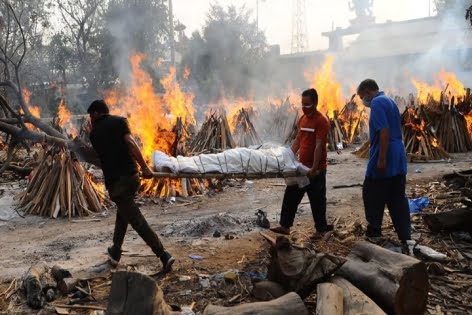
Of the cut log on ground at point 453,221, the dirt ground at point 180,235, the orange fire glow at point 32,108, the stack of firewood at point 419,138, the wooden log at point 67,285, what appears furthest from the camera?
the orange fire glow at point 32,108

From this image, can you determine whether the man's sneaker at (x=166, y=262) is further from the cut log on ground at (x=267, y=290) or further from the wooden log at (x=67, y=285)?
the cut log on ground at (x=267, y=290)

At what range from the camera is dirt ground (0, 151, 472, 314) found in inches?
181

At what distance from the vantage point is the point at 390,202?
4723 mm

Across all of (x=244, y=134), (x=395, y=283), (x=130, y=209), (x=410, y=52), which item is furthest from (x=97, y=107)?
(x=410, y=52)

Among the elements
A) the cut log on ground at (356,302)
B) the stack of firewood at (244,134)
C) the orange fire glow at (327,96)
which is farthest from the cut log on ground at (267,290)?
the orange fire glow at (327,96)

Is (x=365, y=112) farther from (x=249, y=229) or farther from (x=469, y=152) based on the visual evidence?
(x=249, y=229)

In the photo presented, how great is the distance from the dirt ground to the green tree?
759 inches

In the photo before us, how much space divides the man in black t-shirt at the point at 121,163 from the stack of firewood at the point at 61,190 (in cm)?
302

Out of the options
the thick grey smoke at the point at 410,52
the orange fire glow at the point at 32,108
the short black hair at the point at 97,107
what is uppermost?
the thick grey smoke at the point at 410,52

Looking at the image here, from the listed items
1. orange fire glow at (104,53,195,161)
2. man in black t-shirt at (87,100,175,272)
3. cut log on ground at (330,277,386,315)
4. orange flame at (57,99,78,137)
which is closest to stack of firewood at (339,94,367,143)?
orange fire glow at (104,53,195,161)

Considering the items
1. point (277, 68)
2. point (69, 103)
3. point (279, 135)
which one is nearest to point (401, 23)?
point (277, 68)

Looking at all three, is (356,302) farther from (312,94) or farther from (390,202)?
(312,94)

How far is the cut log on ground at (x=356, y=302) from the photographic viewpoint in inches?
117

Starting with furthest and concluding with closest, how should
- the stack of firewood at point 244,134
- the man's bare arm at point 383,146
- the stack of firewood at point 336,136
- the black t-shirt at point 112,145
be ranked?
the stack of firewood at point 336,136 → the stack of firewood at point 244,134 → the man's bare arm at point 383,146 → the black t-shirt at point 112,145
